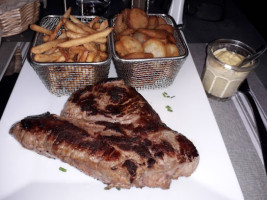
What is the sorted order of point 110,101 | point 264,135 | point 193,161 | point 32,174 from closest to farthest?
point 193,161
point 32,174
point 110,101
point 264,135

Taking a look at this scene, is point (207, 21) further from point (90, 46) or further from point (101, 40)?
point (90, 46)

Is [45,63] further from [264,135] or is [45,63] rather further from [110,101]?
[264,135]

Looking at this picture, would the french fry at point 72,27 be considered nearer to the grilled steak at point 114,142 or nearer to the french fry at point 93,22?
the french fry at point 93,22

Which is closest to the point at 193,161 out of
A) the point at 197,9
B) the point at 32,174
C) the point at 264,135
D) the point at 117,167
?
the point at 117,167

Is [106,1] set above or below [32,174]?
above

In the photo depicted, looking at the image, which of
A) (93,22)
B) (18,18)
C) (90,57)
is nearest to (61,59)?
(90,57)

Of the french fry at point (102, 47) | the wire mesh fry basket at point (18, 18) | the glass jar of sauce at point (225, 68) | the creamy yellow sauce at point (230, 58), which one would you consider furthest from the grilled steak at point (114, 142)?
the wire mesh fry basket at point (18, 18)
